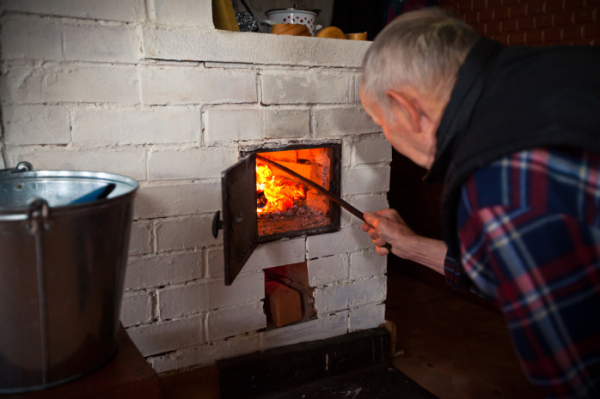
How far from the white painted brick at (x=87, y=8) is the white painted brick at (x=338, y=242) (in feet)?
3.65

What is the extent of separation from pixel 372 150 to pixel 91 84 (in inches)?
47.4

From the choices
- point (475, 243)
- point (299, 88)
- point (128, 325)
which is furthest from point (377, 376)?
point (475, 243)

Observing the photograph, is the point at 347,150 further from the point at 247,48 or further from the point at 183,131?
the point at 183,131

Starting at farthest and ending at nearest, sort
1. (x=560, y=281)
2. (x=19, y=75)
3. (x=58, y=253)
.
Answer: (x=19, y=75)
(x=58, y=253)
(x=560, y=281)

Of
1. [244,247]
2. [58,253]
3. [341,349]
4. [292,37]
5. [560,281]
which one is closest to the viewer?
[560,281]

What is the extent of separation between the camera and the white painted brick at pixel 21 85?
140 cm

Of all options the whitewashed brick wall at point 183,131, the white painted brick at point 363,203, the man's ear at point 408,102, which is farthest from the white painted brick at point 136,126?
the man's ear at point 408,102

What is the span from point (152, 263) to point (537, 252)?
53.2 inches

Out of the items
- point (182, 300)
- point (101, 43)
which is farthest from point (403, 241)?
point (101, 43)

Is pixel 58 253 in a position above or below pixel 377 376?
above

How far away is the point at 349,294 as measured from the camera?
2.18m

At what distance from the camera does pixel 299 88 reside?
6.13ft

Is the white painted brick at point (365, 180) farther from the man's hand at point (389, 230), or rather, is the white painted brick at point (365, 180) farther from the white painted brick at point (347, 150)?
the man's hand at point (389, 230)

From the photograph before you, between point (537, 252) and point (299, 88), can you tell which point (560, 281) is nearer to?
point (537, 252)
